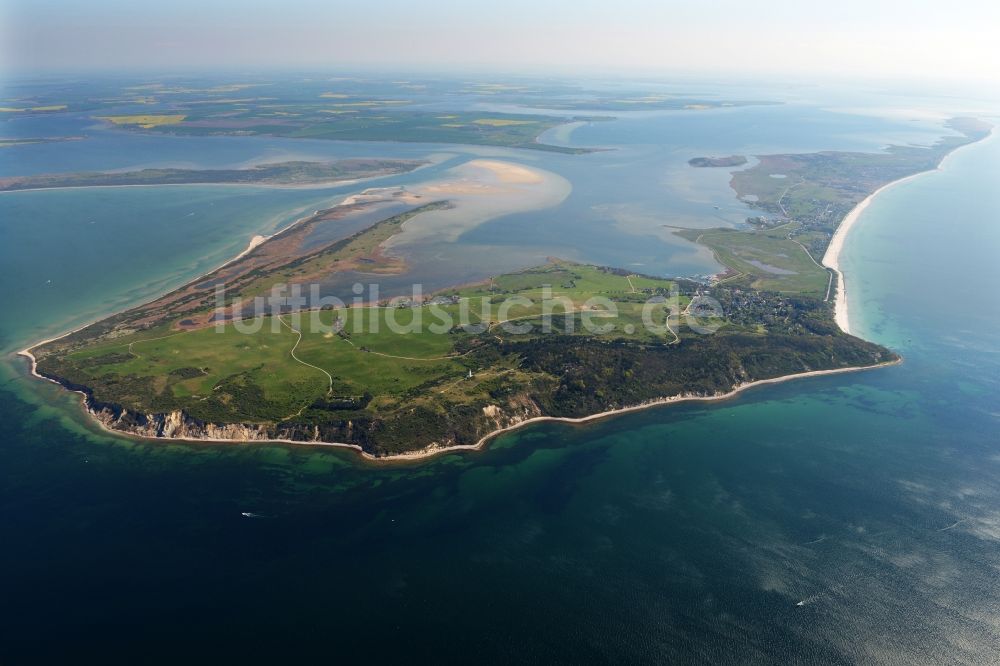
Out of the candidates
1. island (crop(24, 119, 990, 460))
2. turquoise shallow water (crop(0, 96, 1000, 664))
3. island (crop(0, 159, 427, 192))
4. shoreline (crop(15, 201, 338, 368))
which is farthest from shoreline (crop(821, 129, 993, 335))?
island (crop(0, 159, 427, 192))

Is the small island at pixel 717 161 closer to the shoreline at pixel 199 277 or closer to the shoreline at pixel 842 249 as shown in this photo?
the shoreline at pixel 842 249

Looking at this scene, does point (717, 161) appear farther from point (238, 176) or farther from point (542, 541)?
point (542, 541)

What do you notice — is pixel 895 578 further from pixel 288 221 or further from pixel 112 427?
pixel 288 221

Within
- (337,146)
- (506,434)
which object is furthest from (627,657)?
(337,146)

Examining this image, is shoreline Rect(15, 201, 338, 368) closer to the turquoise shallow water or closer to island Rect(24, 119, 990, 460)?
island Rect(24, 119, 990, 460)

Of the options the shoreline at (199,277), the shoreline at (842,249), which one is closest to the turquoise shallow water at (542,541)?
the shoreline at (199,277)

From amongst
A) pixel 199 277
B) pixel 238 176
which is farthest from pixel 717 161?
pixel 199 277
